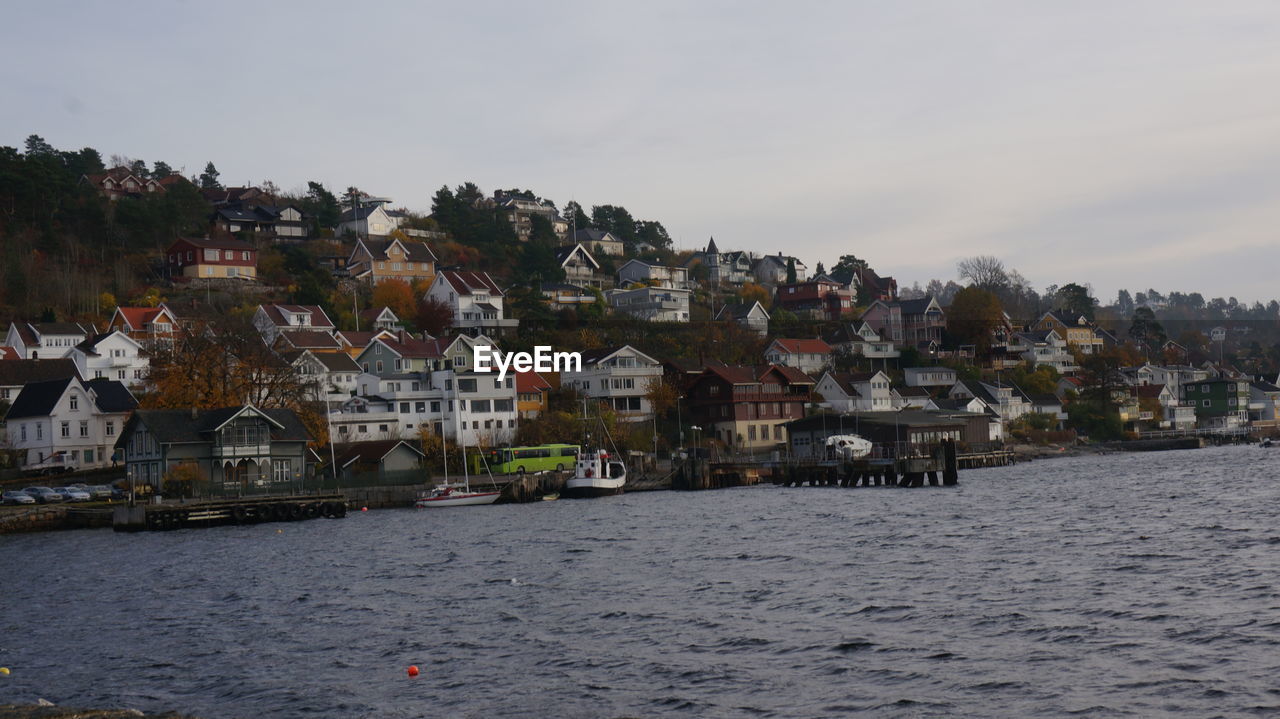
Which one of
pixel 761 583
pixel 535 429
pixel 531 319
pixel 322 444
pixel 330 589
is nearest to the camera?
pixel 761 583

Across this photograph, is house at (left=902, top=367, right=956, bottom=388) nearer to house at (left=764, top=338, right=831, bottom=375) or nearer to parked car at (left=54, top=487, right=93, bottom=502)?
house at (left=764, top=338, right=831, bottom=375)

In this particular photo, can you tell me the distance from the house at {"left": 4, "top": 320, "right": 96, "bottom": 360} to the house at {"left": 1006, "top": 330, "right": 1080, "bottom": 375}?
96.4 metres

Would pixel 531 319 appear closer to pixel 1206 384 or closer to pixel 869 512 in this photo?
pixel 869 512

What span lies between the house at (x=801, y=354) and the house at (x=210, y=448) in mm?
58634

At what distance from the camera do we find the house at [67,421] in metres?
77.3

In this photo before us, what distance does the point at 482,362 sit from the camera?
94062 mm

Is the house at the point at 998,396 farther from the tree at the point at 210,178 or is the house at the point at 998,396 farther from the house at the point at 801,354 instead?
the tree at the point at 210,178

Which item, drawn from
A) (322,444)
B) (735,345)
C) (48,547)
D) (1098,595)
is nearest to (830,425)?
(735,345)

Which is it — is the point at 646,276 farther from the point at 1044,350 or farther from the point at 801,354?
the point at 1044,350

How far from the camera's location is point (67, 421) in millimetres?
77562

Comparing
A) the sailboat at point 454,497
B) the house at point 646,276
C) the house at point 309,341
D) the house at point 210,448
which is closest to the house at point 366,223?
the house at point 646,276

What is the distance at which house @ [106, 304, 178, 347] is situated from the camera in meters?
95.1

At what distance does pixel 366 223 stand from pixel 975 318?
6936 cm

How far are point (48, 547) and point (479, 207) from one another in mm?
108624
